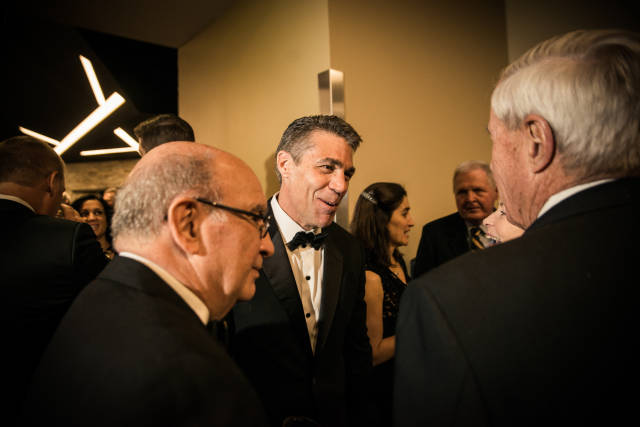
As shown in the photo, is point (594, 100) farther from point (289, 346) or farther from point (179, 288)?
point (289, 346)

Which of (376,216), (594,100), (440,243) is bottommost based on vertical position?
(440,243)

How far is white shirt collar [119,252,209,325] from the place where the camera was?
83 centimetres

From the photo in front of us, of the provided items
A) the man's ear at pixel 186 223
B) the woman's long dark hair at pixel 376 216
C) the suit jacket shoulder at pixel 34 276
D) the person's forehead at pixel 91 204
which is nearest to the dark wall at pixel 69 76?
the person's forehead at pixel 91 204

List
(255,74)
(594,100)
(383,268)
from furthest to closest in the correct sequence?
(255,74) < (383,268) < (594,100)

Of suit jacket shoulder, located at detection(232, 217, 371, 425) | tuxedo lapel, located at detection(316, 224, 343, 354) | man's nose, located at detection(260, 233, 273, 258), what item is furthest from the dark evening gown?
man's nose, located at detection(260, 233, 273, 258)

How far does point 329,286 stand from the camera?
5.24 feet

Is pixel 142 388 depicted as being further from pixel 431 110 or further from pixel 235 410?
pixel 431 110

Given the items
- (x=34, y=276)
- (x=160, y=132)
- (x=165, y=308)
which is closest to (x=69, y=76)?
(x=160, y=132)

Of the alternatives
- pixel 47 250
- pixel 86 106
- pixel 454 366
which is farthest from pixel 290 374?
pixel 86 106

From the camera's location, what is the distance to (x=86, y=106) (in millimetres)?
5277

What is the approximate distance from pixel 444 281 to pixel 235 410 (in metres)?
0.45

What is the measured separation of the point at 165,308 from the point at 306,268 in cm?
99

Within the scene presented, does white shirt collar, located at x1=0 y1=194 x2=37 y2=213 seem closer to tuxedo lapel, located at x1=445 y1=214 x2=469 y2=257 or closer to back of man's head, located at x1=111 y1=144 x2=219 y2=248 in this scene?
back of man's head, located at x1=111 y1=144 x2=219 y2=248

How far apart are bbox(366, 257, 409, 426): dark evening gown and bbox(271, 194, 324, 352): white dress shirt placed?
614 mm
